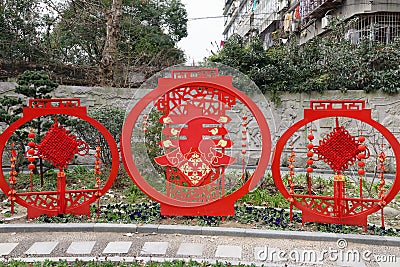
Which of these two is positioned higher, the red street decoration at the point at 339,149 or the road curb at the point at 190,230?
the red street decoration at the point at 339,149

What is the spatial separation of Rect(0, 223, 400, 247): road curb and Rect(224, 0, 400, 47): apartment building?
21.1 feet

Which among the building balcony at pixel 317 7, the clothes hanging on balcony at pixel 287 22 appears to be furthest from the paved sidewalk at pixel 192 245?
the clothes hanging on balcony at pixel 287 22

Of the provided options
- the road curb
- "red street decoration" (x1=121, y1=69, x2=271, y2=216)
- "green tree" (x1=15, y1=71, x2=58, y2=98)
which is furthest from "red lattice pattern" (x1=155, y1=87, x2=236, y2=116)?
"green tree" (x1=15, y1=71, x2=58, y2=98)

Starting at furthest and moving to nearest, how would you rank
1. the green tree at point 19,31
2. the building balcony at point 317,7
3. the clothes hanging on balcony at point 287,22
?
the clothes hanging on balcony at point 287,22 → the building balcony at point 317,7 → the green tree at point 19,31

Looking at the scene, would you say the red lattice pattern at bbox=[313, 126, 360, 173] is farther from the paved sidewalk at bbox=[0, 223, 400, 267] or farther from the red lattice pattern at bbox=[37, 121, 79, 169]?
the red lattice pattern at bbox=[37, 121, 79, 169]

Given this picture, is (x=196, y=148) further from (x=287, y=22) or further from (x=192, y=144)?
(x=287, y=22)

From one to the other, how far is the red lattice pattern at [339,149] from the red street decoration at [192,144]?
822mm

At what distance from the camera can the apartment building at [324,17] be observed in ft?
35.9

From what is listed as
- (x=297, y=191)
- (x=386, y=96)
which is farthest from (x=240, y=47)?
(x=297, y=191)

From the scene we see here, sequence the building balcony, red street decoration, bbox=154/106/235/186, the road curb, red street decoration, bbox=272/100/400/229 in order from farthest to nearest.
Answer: the building balcony < red street decoration, bbox=154/106/235/186 < red street decoration, bbox=272/100/400/229 < the road curb

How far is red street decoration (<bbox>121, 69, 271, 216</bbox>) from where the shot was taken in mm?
4578

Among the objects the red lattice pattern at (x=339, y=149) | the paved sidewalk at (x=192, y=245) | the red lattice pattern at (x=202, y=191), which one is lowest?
the paved sidewalk at (x=192, y=245)
